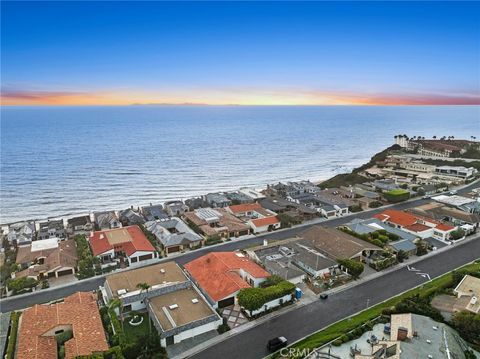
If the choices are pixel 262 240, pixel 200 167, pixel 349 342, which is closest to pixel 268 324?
pixel 349 342

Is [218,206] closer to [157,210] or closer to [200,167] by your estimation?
[157,210]

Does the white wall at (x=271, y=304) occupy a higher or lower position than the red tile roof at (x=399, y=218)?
lower

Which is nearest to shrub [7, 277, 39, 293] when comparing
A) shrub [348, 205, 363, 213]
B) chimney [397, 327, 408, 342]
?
chimney [397, 327, 408, 342]

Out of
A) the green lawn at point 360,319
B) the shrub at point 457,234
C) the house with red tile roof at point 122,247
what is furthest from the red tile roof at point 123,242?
the shrub at point 457,234

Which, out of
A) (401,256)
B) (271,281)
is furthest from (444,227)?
(271,281)

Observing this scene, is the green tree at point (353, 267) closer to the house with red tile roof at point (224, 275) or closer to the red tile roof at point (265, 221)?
the house with red tile roof at point (224, 275)

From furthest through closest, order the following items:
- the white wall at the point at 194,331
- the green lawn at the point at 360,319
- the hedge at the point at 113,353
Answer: the white wall at the point at 194,331 → the green lawn at the point at 360,319 → the hedge at the point at 113,353
